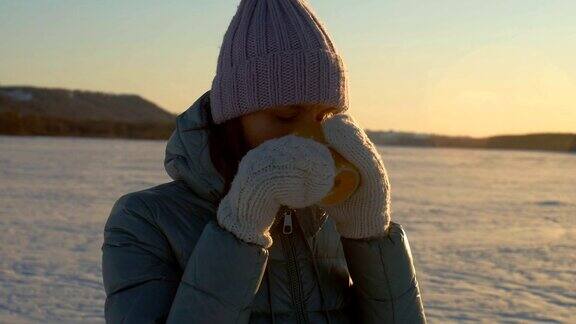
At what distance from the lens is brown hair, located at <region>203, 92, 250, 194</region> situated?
149 cm

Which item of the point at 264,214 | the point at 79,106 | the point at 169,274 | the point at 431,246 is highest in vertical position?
the point at 264,214

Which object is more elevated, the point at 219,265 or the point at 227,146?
the point at 227,146

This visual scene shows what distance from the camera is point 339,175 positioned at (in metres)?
1.39

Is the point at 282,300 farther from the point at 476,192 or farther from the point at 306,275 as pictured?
the point at 476,192

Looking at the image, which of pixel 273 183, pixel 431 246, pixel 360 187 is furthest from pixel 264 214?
pixel 431 246

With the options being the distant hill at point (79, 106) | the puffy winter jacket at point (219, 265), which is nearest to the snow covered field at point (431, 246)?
the puffy winter jacket at point (219, 265)

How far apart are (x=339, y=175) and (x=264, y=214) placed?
158mm

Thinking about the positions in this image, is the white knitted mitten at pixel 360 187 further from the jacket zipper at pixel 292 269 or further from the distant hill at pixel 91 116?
the distant hill at pixel 91 116

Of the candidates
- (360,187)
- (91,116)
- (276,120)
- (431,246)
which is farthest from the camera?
(91,116)

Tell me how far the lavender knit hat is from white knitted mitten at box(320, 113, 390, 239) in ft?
0.43

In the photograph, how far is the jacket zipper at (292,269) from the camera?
1477 mm

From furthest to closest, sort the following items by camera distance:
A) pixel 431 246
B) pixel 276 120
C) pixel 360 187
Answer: pixel 431 246, pixel 276 120, pixel 360 187

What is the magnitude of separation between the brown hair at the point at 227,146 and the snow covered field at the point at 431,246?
120 inches

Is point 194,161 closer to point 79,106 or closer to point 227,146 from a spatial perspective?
point 227,146
